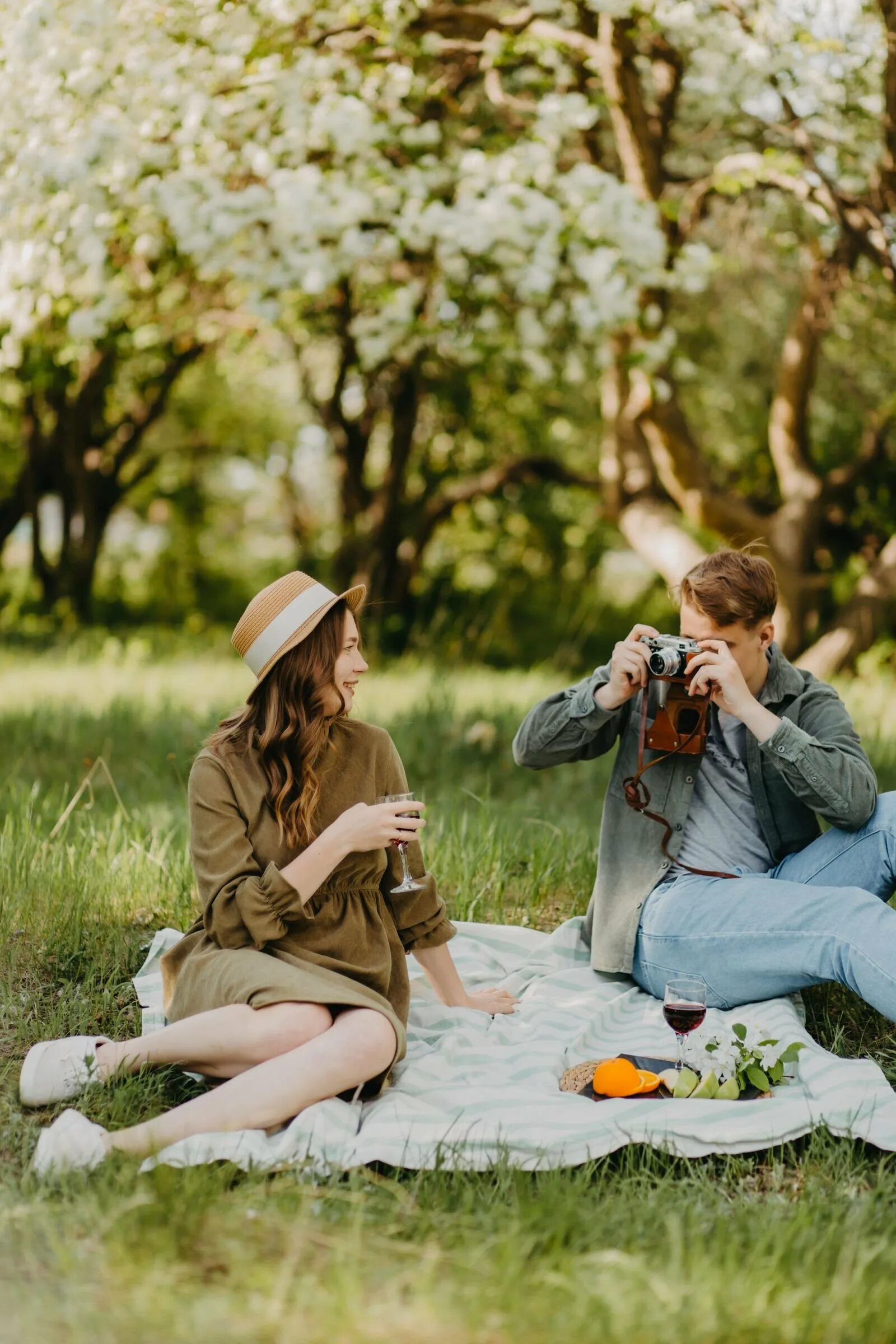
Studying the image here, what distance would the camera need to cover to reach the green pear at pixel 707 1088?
9.59ft

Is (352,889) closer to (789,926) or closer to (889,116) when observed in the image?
(789,926)

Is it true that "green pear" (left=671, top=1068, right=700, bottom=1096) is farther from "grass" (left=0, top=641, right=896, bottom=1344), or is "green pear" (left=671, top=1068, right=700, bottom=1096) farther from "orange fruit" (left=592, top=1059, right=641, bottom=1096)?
"grass" (left=0, top=641, right=896, bottom=1344)

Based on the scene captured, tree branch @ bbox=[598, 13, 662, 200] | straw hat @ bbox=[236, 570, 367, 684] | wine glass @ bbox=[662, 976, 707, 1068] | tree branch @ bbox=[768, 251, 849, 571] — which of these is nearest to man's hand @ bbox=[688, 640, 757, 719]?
wine glass @ bbox=[662, 976, 707, 1068]

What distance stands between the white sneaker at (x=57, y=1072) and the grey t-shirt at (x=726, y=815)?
1.56 metres

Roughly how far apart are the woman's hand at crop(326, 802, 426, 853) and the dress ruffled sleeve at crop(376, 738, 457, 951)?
0.30m

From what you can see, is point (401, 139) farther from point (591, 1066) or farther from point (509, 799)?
point (591, 1066)

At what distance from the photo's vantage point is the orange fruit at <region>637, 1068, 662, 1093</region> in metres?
2.96

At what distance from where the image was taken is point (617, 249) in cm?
640

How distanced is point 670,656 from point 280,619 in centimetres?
97

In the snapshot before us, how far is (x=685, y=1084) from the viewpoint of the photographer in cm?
293

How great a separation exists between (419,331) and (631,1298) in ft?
19.5

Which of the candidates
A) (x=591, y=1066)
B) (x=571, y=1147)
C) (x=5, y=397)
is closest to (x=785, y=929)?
(x=591, y=1066)

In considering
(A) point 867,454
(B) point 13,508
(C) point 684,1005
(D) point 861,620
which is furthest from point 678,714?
(B) point 13,508

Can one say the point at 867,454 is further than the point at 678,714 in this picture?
Yes
